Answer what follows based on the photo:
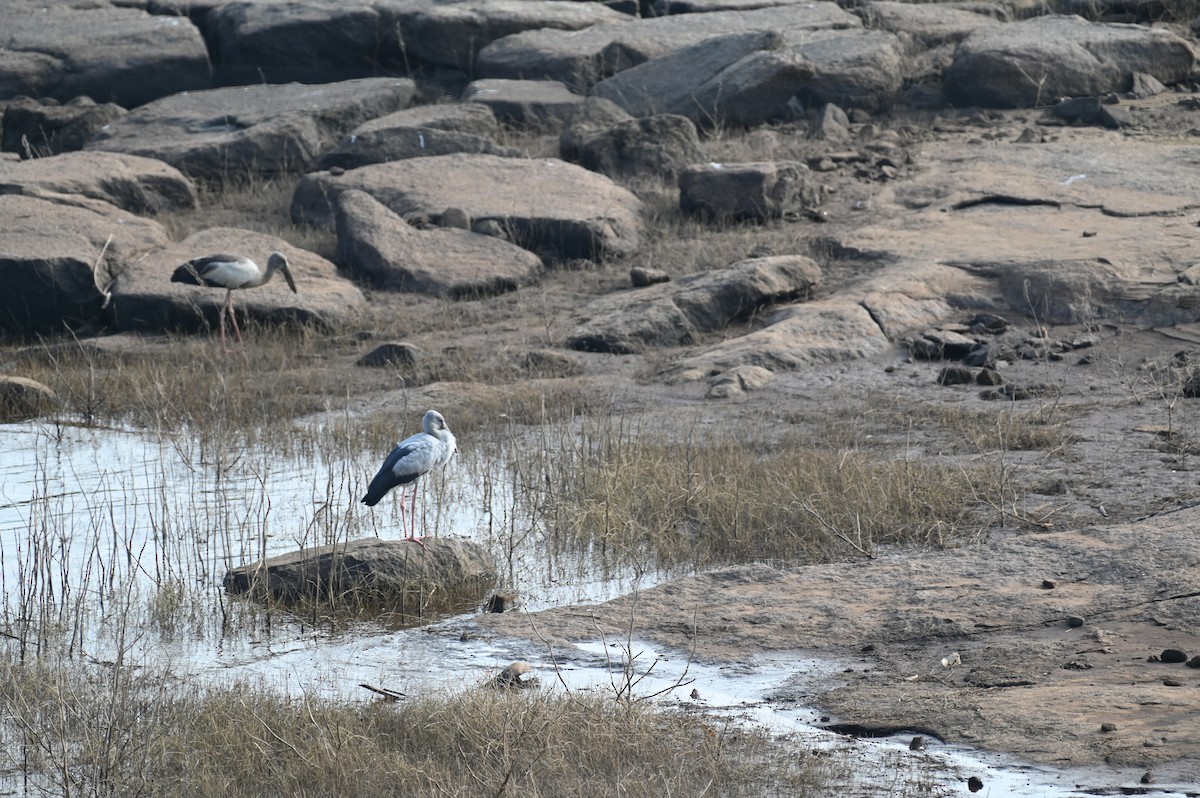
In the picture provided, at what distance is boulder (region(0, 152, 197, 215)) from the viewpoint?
38.1 feet

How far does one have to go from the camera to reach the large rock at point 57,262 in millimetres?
10109

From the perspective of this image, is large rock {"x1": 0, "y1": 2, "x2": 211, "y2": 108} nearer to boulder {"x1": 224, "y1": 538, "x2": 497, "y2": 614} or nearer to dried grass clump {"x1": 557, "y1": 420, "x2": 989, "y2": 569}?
dried grass clump {"x1": 557, "y1": 420, "x2": 989, "y2": 569}

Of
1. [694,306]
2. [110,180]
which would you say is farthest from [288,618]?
[110,180]

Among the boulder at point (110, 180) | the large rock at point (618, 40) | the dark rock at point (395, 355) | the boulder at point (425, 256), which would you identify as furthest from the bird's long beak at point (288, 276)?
the large rock at point (618, 40)

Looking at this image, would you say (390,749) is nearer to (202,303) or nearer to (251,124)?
(202,303)

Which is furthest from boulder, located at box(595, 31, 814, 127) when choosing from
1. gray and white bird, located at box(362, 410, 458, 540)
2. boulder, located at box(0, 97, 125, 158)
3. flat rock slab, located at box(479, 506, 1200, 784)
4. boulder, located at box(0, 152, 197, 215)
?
flat rock slab, located at box(479, 506, 1200, 784)

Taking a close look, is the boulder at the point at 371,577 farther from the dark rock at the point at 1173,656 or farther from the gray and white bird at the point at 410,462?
the dark rock at the point at 1173,656

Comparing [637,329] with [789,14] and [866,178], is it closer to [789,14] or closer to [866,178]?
[866,178]

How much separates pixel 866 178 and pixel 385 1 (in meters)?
6.75

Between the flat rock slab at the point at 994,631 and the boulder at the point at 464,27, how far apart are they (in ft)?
37.8

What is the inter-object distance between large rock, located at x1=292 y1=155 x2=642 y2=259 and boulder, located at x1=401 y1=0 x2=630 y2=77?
3934mm

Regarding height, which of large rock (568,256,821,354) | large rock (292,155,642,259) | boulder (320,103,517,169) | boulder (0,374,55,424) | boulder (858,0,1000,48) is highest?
boulder (858,0,1000,48)

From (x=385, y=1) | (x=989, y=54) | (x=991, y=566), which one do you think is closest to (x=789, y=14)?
(x=989, y=54)

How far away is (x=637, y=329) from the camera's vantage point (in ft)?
30.6
